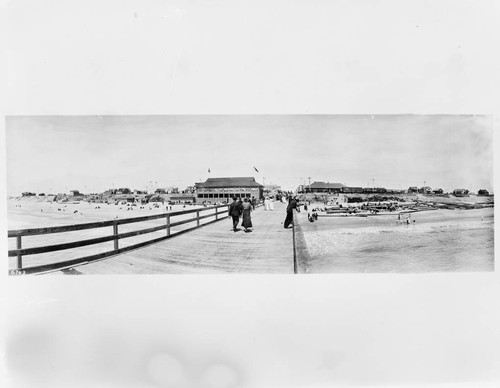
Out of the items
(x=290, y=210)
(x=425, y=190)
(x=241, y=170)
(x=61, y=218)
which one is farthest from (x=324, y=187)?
(x=61, y=218)

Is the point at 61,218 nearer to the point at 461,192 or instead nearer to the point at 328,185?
the point at 328,185

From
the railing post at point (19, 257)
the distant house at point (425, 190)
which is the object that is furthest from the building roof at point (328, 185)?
the railing post at point (19, 257)

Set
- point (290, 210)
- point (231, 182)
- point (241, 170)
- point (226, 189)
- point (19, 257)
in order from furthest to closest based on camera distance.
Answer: point (290, 210), point (226, 189), point (231, 182), point (241, 170), point (19, 257)

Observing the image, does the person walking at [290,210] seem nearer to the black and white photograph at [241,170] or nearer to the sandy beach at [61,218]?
the black and white photograph at [241,170]

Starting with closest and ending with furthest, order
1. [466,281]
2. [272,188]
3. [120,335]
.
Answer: [120,335], [466,281], [272,188]

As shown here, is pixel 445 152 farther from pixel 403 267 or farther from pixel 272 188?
pixel 272 188
